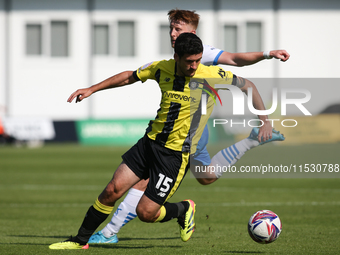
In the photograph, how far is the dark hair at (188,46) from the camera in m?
4.69

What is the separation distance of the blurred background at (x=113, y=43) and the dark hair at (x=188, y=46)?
79.2 ft

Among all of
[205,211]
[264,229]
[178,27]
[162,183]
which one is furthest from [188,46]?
[205,211]

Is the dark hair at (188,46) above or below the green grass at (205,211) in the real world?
above

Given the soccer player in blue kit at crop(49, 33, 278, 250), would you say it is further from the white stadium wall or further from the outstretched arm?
the white stadium wall

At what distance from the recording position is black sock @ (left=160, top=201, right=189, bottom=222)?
5.50 m

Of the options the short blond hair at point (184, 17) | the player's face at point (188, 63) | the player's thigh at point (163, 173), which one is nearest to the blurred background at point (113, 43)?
the short blond hair at point (184, 17)

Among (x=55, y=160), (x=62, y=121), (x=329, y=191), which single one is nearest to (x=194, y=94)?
(x=329, y=191)

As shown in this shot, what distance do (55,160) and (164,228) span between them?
36.9 ft

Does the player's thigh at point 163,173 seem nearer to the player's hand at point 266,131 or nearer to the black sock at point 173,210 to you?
the black sock at point 173,210

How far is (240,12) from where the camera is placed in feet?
97.7

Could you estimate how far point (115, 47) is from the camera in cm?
2958

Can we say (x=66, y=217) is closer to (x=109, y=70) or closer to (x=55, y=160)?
(x=55, y=160)

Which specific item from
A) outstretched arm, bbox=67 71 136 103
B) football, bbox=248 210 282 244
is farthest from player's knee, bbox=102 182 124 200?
football, bbox=248 210 282 244

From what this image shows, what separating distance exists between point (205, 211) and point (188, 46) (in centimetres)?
408
